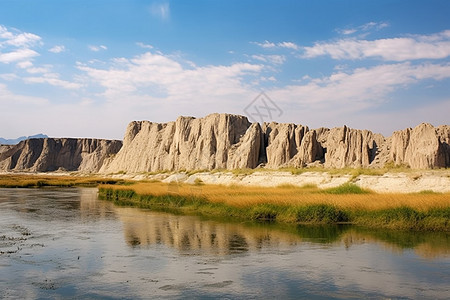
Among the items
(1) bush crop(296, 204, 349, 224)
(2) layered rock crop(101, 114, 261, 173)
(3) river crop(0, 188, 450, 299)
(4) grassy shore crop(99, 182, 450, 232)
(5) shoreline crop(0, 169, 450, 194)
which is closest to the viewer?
(3) river crop(0, 188, 450, 299)

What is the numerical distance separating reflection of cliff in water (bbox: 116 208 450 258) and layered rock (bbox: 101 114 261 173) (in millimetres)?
57947

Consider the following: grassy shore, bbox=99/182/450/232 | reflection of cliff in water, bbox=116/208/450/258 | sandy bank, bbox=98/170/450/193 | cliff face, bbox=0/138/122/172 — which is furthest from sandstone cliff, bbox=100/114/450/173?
cliff face, bbox=0/138/122/172

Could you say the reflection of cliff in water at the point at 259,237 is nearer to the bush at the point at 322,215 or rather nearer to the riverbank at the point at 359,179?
the bush at the point at 322,215

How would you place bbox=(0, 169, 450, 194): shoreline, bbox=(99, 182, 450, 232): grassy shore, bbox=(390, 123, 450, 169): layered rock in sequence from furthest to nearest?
bbox=(390, 123, 450, 169): layered rock → bbox=(0, 169, 450, 194): shoreline → bbox=(99, 182, 450, 232): grassy shore

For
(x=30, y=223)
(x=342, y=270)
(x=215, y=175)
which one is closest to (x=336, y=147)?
(x=215, y=175)

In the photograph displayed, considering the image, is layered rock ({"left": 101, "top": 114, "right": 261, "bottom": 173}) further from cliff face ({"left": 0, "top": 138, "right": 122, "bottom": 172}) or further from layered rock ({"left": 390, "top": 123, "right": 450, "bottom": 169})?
cliff face ({"left": 0, "top": 138, "right": 122, "bottom": 172})

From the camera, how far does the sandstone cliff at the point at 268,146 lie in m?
60.8

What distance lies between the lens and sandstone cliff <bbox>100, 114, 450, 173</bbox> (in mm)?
60844

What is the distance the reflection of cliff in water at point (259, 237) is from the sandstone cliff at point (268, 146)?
Answer: 148 ft

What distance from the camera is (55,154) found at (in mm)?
163625

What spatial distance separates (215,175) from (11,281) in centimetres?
4210

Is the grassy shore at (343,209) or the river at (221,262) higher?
the grassy shore at (343,209)

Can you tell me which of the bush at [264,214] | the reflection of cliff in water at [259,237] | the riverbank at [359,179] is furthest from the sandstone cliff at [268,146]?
the reflection of cliff in water at [259,237]

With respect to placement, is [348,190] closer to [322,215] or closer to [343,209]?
[343,209]
